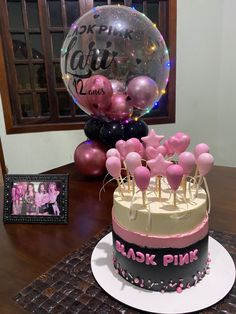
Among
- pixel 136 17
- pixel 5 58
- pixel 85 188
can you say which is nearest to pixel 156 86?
pixel 136 17

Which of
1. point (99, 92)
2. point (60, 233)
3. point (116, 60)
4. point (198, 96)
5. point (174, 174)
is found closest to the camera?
point (174, 174)

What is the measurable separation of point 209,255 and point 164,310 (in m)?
0.20

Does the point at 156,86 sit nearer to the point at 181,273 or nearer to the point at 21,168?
the point at 181,273

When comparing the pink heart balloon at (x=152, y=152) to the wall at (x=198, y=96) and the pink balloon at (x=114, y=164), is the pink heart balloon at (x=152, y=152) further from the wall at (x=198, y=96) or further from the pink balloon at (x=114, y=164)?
A: the wall at (x=198, y=96)

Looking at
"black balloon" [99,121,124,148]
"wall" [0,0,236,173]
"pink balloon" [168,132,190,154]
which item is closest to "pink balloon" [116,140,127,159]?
"pink balloon" [168,132,190,154]

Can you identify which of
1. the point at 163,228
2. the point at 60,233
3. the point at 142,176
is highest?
the point at 142,176

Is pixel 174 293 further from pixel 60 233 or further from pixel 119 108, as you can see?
pixel 119 108

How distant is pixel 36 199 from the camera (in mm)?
865

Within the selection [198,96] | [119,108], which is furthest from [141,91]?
[198,96]

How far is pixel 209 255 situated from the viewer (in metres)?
0.67

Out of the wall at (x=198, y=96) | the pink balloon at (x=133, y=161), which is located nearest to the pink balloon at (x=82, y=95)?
the pink balloon at (x=133, y=161)

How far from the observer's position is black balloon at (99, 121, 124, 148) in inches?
45.1

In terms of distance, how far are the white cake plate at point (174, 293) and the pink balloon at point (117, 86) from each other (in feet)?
2.42

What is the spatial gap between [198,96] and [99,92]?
134cm
